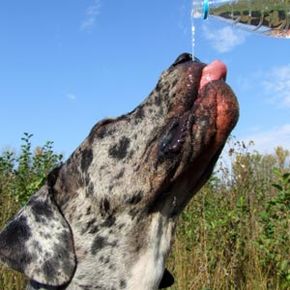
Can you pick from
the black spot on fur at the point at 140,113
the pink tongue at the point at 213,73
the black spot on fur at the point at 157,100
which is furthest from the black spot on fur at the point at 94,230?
the pink tongue at the point at 213,73

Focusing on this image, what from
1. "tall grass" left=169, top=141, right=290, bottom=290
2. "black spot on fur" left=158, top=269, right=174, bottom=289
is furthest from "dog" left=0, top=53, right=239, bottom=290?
"tall grass" left=169, top=141, right=290, bottom=290

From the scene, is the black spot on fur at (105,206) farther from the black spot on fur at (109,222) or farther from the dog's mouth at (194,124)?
the dog's mouth at (194,124)

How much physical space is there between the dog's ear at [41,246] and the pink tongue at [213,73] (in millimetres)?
1196

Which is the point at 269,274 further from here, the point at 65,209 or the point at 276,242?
the point at 65,209

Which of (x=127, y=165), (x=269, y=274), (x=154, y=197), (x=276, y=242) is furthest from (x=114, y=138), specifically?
(x=269, y=274)

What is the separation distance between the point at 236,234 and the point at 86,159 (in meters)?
2.76

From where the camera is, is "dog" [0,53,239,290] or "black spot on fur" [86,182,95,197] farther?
"black spot on fur" [86,182,95,197]

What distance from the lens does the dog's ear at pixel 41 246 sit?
3783 millimetres

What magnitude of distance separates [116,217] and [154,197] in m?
0.27

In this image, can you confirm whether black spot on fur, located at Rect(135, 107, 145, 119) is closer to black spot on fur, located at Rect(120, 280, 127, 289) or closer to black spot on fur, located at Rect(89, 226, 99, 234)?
black spot on fur, located at Rect(89, 226, 99, 234)

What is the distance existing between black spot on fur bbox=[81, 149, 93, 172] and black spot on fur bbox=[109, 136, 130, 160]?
0.51 ft

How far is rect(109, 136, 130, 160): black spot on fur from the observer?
12.6 ft

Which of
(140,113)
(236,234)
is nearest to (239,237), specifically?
(236,234)

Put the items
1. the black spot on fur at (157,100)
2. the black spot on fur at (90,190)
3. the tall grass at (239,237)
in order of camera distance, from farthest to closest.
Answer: the tall grass at (239,237) < the black spot on fur at (90,190) < the black spot on fur at (157,100)
